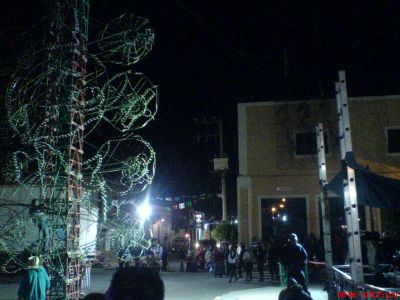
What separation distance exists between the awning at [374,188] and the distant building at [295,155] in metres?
15.3

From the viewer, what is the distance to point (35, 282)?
24.7 feet

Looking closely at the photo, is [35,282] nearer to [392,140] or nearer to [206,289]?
[206,289]

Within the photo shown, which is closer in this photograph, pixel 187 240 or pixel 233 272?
pixel 233 272

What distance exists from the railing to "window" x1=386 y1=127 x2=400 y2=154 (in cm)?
1401

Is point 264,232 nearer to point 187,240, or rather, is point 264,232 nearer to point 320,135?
point 320,135

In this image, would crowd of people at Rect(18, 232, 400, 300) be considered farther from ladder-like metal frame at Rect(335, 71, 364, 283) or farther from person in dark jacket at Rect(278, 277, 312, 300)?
ladder-like metal frame at Rect(335, 71, 364, 283)

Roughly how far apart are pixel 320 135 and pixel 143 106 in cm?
489

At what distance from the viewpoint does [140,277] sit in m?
2.52

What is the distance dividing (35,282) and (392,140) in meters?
19.3

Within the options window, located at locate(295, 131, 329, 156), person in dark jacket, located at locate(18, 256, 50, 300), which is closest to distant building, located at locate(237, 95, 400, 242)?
window, located at locate(295, 131, 329, 156)

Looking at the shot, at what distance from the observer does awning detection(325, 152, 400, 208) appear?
698cm

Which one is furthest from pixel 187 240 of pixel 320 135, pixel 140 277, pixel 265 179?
pixel 140 277

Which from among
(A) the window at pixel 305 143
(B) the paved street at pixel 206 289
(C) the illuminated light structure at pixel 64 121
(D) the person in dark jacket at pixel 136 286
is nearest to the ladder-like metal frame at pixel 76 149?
(C) the illuminated light structure at pixel 64 121

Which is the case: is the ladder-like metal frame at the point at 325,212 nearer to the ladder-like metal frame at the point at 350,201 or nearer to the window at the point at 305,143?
the ladder-like metal frame at the point at 350,201
